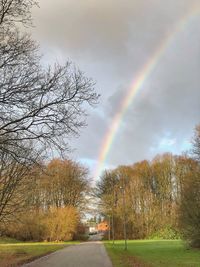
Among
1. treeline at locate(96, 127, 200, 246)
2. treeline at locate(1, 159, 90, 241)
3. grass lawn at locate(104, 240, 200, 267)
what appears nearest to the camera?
grass lawn at locate(104, 240, 200, 267)

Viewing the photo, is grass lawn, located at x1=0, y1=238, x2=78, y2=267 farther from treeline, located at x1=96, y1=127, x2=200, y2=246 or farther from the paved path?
treeline, located at x1=96, y1=127, x2=200, y2=246

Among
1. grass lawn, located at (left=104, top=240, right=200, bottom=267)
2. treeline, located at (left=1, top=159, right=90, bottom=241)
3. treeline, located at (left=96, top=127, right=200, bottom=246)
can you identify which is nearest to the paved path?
grass lawn, located at (left=104, top=240, right=200, bottom=267)

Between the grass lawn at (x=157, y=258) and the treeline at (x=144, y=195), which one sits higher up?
the treeline at (x=144, y=195)

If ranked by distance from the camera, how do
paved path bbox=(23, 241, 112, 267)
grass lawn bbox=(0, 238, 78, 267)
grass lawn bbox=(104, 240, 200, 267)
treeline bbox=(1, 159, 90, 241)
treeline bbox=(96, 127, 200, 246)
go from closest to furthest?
1. grass lawn bbox=(104, 240, 200, 267)
2. paved path bbox=(23, 241, 112, 267)
3. grass lawn bbox=(0, 238, 78, 267)
4. treeline bbox=(1, 159, 90, 241)
5. treeline bbox=(96, 127, 200, 246)

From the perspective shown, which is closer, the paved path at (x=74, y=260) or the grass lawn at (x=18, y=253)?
the paved path at (x=74, y=260)

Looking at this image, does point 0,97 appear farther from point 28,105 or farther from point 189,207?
point 189,207

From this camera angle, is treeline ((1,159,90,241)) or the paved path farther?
treeline ((1,159,90,241))

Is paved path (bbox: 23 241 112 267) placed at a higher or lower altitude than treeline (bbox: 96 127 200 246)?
lower

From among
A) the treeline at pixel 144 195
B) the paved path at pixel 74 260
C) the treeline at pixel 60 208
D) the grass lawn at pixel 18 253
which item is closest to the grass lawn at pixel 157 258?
the paved path at pixel 74 260

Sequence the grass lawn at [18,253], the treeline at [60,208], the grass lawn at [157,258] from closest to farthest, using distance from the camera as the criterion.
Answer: the grass lawn at [157,258] → the grass lawn at [18,253] → the treeline at [60,208]

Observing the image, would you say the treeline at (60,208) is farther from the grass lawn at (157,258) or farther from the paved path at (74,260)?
the paved path at (74,260)

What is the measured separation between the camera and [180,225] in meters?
45.3

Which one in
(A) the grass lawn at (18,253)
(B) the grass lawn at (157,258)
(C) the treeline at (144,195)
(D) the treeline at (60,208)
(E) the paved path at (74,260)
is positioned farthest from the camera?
(C) the treeline at (144,195)

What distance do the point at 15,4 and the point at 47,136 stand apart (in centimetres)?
472
